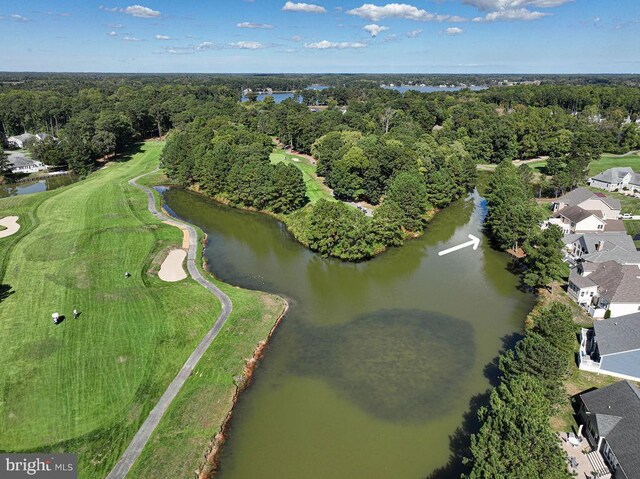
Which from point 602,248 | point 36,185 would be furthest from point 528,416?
point 36,185

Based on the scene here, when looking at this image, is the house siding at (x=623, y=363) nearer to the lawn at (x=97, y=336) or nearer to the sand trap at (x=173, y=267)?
the lawn at (x=97, y=336)

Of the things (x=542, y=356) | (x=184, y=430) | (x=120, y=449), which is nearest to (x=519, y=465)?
(x=542, y=356)

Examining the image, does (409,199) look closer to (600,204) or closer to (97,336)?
(600,204)

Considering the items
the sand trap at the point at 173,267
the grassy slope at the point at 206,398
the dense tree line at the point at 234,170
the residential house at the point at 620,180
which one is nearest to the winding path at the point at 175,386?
the grassy slope at the point at 206,398

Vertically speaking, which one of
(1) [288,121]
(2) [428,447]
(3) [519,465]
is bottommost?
(2) [428,447]

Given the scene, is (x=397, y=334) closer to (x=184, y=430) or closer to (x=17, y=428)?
(x=184, y=430)

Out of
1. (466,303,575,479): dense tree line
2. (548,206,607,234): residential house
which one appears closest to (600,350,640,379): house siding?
(466,303,575,479): dense tree line
